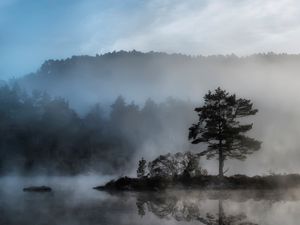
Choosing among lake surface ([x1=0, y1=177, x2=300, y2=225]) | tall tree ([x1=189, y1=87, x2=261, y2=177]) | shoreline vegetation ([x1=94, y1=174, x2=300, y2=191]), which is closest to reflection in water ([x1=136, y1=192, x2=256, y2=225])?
lake surface ([x1=0, y1=177, x2=300, y2=225])

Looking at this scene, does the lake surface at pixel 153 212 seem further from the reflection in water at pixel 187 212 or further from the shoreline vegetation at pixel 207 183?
the shoreline vegetation at pixel 207 183

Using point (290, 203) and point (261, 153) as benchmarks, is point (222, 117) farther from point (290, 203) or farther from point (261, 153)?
point (261, 153)

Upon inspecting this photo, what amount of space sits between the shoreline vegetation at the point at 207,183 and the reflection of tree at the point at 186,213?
1493 cm

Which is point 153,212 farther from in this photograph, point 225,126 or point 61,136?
point 61,136

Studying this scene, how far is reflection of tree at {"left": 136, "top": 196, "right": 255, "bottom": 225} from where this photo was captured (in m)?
26.9

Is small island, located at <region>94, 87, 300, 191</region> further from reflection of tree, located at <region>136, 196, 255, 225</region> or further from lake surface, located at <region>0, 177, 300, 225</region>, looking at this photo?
reflection of tree, located at <region>136, 196, 255, 225</region>

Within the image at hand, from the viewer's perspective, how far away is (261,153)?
120250 mm

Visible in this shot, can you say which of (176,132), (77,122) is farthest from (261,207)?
(176,132)

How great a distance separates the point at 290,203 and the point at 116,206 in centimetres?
1222

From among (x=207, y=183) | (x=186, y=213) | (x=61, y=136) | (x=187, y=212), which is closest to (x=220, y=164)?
(x=207, y=183)

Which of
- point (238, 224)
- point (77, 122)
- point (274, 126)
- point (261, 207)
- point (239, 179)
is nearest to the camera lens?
point (238, 224)

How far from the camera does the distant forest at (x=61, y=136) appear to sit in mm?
111312

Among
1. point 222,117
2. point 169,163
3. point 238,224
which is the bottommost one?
point 238,224

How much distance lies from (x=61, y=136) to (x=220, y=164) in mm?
73624
